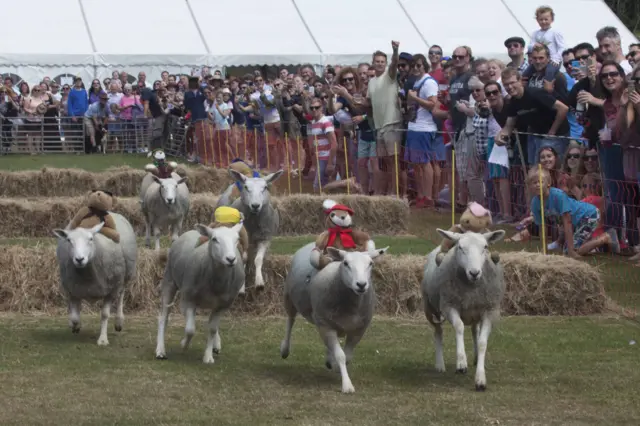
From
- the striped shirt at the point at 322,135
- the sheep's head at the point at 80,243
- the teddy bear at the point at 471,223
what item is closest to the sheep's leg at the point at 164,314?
the sheep's head at the point at 80,243

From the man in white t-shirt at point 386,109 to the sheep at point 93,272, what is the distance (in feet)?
26.1

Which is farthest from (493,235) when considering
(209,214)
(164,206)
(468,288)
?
(209,214)

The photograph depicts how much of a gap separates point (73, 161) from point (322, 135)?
11.0 metres

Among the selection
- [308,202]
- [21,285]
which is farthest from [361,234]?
[308,202]

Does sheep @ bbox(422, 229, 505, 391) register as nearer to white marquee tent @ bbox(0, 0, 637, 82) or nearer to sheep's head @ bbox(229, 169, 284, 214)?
sheep's head @ bbox(229, 169, 284, 214)

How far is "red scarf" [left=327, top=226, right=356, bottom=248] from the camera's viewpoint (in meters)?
10.1

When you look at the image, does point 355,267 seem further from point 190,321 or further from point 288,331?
point 190,321

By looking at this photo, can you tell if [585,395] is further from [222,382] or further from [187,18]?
[187,18]

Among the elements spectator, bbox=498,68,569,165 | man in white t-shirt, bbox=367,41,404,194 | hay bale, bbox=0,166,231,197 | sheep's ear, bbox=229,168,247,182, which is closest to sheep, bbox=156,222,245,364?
sheep's ear, bbox=229,168,247,182

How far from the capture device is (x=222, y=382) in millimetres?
9344

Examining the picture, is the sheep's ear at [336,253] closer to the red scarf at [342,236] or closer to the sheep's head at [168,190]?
the red scarf at [342,236]

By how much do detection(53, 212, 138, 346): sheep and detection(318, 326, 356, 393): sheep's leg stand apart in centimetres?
249

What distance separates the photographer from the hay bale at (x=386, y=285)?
12305mm

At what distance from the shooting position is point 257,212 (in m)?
13.3
